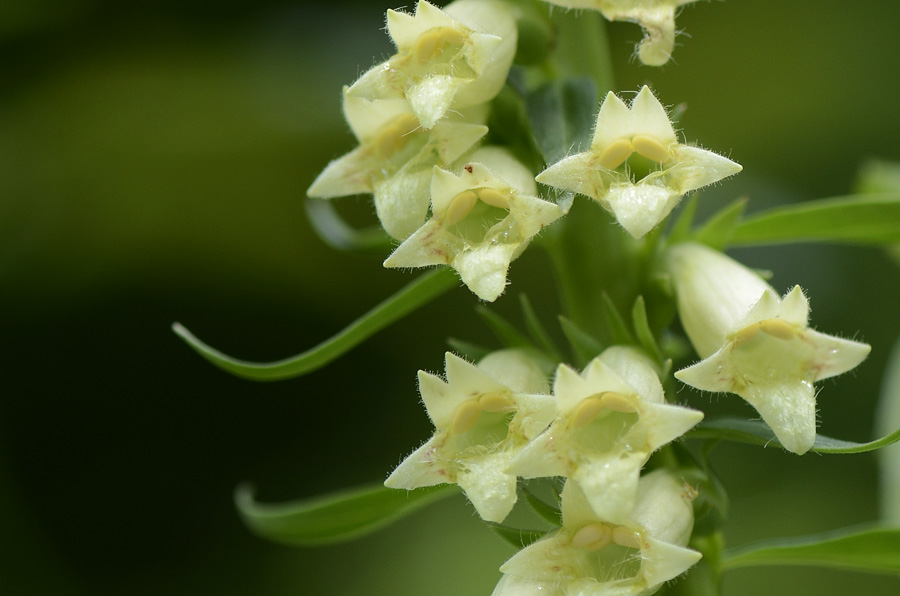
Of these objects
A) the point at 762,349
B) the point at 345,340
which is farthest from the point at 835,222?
the point at 345,340

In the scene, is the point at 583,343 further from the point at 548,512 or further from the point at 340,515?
the point at 340,515

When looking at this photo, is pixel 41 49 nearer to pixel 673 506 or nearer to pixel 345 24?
pixel 345 24

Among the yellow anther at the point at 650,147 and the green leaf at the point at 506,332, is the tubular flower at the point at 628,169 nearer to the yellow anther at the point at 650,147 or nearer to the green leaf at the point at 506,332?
the yellow anther at the point at 650,147

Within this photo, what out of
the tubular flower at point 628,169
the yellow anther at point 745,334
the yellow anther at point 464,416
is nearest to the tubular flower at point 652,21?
the tubular flower at point 628,169

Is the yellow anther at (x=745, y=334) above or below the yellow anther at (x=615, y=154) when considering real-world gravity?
below

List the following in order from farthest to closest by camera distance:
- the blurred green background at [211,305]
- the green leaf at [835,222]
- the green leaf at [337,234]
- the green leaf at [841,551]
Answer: the blurred green background at [211,305] → the green leaf at [337,234] → the green leaf at [835,222] → the green leaf at [841,551]

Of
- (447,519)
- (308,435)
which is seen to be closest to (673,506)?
(447,519)

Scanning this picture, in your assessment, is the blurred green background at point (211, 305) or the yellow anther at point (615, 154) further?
the blurred green background at point (211, 305)
